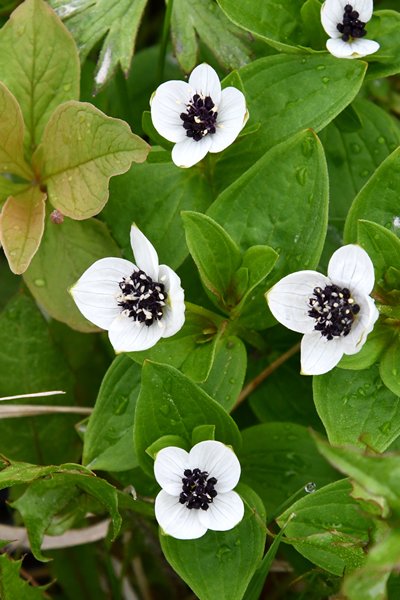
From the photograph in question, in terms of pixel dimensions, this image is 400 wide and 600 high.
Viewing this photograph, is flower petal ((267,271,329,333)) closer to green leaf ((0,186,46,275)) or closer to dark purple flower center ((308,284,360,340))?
dark purple flower center ((308,284,360,340))

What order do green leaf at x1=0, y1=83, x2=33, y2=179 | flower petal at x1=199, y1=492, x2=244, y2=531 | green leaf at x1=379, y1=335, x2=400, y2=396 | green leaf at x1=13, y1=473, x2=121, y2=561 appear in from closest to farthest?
flower petal at x1=199, y1=492, x2=244, y2=531, green leaf at x1=379, y1=335, x2=400, y2=396, green leaf at x1=0, y1=83, x2=33, y2=179, green leaf at x1=13, y1=473, x2=121, y2=561

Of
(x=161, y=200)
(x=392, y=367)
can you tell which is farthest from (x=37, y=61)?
(x=392, y=367)

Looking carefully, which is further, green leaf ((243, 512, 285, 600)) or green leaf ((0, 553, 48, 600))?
green leaf ((0, 553, 48, 600))

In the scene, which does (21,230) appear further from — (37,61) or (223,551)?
(223,551)

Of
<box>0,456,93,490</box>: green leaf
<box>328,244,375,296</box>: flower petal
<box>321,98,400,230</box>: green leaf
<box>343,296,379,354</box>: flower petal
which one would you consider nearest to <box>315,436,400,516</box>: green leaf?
<box>343,296,379,354</box>: flower petal

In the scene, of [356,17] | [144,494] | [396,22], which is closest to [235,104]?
[356,17]

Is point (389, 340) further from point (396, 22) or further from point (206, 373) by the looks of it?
point (396, 22)

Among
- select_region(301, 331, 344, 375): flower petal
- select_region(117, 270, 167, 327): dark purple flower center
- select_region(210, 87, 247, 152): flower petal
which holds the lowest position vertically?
select_region(301, 331, 344, 375): flower petal
